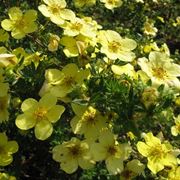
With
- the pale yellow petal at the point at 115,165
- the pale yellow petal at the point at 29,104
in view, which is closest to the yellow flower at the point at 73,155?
the pale yellow petal at the point at 115,165

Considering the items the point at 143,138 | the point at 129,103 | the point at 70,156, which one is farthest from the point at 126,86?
the point at 70,156

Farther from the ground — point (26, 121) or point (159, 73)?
point (159, 73)

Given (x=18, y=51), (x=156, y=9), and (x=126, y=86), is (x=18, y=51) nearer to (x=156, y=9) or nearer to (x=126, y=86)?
(x=126, y=86)

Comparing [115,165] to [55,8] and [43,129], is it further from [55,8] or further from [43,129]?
[55,8]

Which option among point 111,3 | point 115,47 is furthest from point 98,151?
point 111,3

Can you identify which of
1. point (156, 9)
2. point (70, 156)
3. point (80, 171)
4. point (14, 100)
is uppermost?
point (14, 100)

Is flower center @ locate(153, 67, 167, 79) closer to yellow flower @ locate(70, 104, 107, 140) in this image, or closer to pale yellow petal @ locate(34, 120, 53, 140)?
yellow flower @ locate(70, 104, 107, 140)
